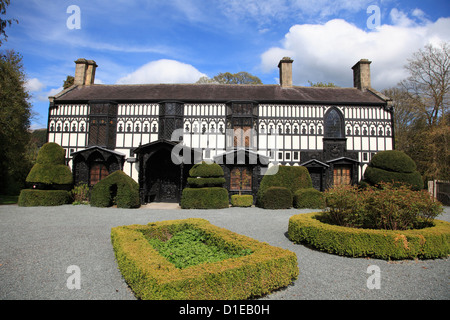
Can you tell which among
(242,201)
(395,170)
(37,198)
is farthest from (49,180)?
(395,170)

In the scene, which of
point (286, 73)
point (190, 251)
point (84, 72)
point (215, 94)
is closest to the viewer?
point (190, 251)

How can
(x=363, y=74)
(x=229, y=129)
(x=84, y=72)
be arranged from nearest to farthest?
(x=229, y=129) < (x=363, y=74) < (x=84, y=72)

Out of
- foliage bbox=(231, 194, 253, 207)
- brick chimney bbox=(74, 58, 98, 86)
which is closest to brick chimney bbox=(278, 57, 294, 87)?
foliage bbox=(231, 194, 253, 207)

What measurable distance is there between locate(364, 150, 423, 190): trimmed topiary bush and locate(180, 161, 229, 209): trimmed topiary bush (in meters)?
9.50

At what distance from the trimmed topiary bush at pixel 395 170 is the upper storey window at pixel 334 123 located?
9.39 ft

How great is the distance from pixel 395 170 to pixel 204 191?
37.4 feet

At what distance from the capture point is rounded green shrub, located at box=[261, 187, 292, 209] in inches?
517

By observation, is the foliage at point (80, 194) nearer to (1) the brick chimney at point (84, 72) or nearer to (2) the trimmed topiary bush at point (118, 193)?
(2) the trimmed topiary bush at point (118, 193)

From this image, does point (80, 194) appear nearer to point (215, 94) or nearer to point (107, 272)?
point (215, 94)

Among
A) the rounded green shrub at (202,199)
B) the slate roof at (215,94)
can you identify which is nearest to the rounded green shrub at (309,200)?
the rounded green shrub at (202,199)

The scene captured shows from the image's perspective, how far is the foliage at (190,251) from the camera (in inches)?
183

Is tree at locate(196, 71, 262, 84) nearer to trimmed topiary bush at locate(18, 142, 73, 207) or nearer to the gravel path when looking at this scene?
trimmed topiary bush at locate(18, 142, 73, 207)

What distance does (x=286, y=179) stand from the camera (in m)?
14.2
